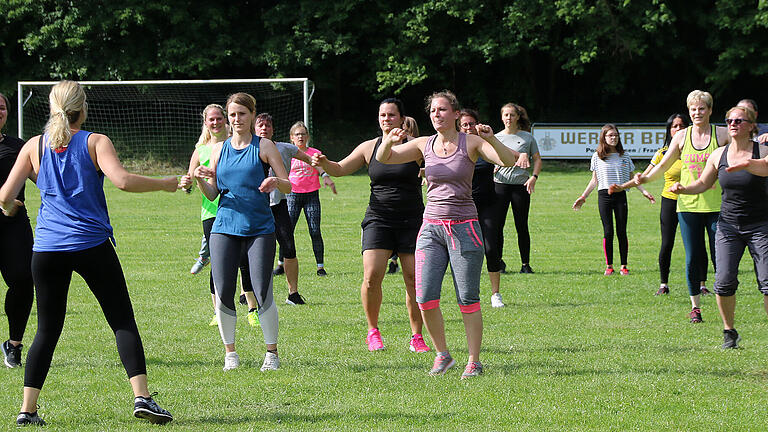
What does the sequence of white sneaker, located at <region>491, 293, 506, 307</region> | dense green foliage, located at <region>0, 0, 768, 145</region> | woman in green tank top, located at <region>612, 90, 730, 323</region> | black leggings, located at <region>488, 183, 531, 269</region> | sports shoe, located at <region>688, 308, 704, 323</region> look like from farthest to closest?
dense green foliage, located at <region>0, 0, 768, 145</region> → black leggings, located at <region>488, 183, 531, 269</region> → white sneaker, located at <region>491, 293, 506, 307</region> → sports shoe, located at <region>688, 308, 704, 323</region> → woman in green tank top, located at <region>612, 90, 730, 323</region>

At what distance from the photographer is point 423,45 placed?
3772 cm

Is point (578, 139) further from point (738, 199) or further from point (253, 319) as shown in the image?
point (738, 199)

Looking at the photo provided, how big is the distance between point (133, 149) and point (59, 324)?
26.6 meters

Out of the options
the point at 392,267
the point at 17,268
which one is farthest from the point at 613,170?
the point at 17,268

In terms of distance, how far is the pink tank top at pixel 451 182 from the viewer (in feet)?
20.4

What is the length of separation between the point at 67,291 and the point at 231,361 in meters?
1.86

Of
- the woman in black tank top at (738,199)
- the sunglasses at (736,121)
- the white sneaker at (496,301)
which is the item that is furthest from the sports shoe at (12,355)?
the sunglasses at (736,121)

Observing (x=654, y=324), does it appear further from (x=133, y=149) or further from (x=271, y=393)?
(x=133, y=149)

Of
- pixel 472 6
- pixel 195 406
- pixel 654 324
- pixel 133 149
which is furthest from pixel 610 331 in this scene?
pixel 472 6

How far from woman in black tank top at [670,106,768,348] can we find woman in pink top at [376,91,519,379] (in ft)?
5.88

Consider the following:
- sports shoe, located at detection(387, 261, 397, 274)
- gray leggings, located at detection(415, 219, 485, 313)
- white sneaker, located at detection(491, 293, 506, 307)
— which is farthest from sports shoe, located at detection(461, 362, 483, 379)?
sports shoe, located at detection(387, 261, 397, 274)

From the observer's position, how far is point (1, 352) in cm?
726

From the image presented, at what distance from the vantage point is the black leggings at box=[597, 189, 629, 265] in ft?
38.0

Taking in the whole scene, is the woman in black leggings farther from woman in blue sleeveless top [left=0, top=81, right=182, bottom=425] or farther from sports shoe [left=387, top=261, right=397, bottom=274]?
sports shoe [left=387, top=261, right=397, bottom=274]
